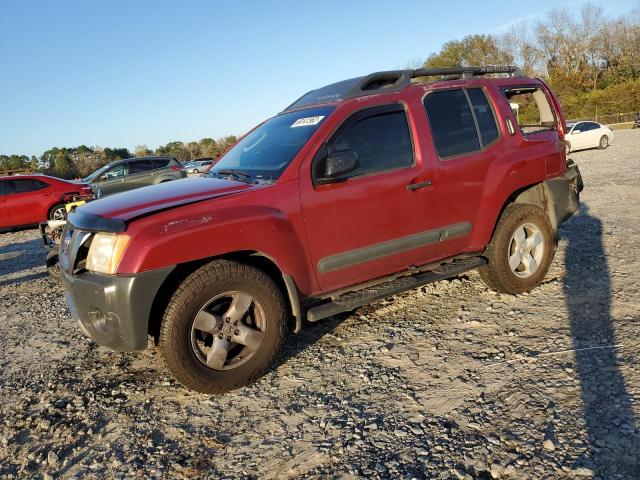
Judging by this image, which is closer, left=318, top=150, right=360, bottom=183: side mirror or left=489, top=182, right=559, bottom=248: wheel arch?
left=318, top=150, right=360, bottom=183: side mirror

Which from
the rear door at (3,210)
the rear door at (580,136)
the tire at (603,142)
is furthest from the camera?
the tire at (603,142)

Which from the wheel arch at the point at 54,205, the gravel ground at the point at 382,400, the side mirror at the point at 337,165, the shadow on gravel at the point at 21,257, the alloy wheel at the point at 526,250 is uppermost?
the wheel arch at the point at 54,205

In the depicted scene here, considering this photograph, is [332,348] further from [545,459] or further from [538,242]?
[538,242]

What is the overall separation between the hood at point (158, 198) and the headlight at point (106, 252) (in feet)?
0.43

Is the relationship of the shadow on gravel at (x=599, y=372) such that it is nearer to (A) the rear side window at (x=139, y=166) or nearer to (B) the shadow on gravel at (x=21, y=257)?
(B) the shadow on gravel at (x=21, y=257)

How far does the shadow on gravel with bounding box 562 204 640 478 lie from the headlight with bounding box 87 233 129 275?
277cm

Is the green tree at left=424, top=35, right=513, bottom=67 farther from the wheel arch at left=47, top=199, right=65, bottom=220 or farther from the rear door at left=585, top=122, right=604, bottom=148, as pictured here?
the wheel arch at left=47, top=199, right=65, bottom=220

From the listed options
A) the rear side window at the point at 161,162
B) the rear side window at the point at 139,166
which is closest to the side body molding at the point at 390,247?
the rear side window at the point at 139,166

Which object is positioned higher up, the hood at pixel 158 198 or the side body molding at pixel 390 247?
the hood at pixel 158 198

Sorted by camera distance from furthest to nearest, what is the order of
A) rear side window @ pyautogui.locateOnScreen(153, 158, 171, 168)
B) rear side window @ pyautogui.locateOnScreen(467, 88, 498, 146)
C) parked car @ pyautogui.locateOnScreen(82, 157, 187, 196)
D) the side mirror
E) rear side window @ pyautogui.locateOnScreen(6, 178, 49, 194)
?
rear side window @ pyautogui.locateOnScreen(153, 158, 171, 168) → parked car @ pyautogui.locateOnScreen(82, 157, 187, 196) → rear side window @ pyautogui.locateOnScreen(6, 178, 49, 194) → rear side window @ pyautogui.locateOnScreen(467, 88, 498, 146) → the side mirror

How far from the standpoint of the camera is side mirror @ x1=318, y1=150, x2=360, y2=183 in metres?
3.57

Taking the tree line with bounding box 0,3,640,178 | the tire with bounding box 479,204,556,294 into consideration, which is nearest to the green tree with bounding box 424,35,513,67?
the tree line with bounding box 0,3,640,178

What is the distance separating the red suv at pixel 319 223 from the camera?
10.3 ft

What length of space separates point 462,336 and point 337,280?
1.13 metres
